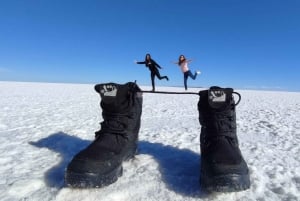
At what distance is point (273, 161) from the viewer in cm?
230

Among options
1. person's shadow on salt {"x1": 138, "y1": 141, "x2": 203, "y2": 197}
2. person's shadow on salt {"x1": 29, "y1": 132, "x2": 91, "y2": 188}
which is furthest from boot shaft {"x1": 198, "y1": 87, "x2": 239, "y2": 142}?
person's shadow on salt {"x1": 29, "y1": 132, "x2": 91, "y2": 188}

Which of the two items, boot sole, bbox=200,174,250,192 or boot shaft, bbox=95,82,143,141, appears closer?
boot sole, bbox=200,174,250,192

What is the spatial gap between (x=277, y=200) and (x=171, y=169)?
2.66 feet

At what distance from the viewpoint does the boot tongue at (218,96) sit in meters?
1.84

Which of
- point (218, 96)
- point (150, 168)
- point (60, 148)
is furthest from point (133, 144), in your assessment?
point (60, 148)

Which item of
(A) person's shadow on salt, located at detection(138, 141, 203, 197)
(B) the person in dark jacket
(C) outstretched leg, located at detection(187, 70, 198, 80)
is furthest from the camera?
(C) outstretched leg, located at detection(187, 70, 198, 80)

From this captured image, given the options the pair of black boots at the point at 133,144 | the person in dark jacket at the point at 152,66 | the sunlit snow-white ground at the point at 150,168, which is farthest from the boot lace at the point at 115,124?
the person in dark jacket at the point at 152,66

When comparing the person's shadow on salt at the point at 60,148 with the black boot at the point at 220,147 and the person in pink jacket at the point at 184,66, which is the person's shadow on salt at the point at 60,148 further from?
the person in pink jacket at the point at 184,66

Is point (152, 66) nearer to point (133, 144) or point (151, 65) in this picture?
point (151, 65)

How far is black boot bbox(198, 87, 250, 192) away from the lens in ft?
4.77

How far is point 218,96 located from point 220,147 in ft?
1.27

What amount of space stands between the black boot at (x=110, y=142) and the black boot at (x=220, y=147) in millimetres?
A: 587

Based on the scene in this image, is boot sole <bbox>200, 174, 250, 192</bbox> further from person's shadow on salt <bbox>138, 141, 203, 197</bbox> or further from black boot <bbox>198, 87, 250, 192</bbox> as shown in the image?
person's shadow on salt <bbox>138, 141, 203, 197</bbox>

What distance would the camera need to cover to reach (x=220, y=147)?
1.73 meters
